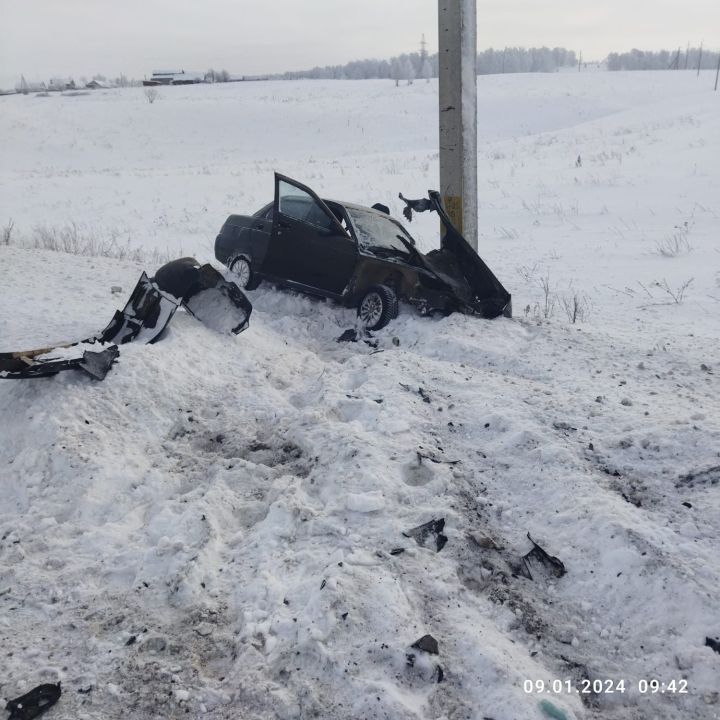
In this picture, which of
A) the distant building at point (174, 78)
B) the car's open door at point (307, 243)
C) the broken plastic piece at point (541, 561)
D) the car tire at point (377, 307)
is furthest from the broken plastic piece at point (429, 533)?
the distant building at point (174, 78)

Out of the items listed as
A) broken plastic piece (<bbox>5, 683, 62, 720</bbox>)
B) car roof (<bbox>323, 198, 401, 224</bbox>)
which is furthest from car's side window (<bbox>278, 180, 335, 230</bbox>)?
broken plastic piece (<bbox>5, 683, 62, 720</bbox>)

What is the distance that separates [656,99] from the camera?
171 feet

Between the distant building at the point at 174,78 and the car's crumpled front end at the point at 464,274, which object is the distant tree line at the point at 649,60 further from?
the car's crumpled front end at the point at 464,274

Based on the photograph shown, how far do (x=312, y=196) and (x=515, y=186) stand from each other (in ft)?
40.9

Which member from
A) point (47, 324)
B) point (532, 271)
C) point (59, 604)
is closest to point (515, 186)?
point (532, 271)

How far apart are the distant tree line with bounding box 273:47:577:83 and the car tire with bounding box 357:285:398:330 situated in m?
116

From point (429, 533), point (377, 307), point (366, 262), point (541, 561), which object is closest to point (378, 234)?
point (366, 262)

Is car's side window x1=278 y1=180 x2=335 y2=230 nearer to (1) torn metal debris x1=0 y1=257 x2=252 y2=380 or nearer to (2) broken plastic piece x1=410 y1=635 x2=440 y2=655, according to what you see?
(1) torn metal debris x1=0 y1=257 x2=252 y2=380

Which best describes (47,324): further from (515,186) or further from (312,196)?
(515,186)

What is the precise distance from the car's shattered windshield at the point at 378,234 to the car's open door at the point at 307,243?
260 millimetres

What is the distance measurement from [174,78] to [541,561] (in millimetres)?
102606

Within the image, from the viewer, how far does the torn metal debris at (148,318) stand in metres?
4.93

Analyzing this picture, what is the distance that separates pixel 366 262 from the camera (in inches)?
302

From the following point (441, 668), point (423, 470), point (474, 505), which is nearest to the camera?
point (441, 668)
